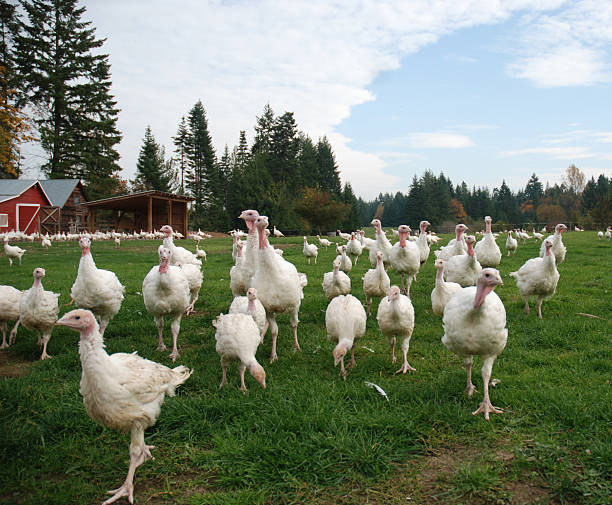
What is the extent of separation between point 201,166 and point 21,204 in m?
27.2

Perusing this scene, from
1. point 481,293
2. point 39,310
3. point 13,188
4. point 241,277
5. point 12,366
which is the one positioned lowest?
point 12,366

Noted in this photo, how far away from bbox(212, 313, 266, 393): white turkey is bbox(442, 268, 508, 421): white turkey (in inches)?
86.9

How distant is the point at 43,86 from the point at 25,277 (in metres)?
33.4

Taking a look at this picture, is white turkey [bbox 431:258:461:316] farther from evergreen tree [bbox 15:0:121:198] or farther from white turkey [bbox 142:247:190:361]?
evergreen tree [bbox 15:0:121:198]

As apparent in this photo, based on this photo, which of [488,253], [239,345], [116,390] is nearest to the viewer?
[116,390]

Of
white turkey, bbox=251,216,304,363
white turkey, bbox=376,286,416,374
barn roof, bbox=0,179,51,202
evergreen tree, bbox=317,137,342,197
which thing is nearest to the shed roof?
barn roof, bbox=0,179,51,202

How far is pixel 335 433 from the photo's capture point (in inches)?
→ 142

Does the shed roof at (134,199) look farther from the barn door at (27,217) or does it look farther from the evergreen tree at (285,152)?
the evergreen tree at (285,152)

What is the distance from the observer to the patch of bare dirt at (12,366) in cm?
524

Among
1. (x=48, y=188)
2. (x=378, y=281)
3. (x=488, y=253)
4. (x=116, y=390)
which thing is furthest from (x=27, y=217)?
(x=116, y=390)

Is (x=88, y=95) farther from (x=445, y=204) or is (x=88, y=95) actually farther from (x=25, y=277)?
(x=445, y=204)

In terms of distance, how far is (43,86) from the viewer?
3700cm

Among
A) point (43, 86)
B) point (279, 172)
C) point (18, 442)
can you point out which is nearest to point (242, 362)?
point (18, 442)

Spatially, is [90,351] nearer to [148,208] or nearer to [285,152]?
[148,208]
